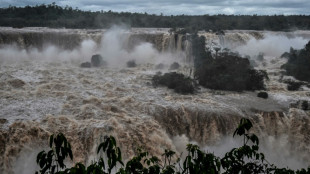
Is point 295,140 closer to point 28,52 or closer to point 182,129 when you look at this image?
point 182,129

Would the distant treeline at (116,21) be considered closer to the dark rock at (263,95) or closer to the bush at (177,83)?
the bush at (177,83)

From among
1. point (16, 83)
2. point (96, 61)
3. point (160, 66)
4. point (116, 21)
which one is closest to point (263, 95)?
point (160, 66)

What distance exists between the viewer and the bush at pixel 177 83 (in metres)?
22.2

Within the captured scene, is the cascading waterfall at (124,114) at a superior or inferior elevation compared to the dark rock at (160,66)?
inferior

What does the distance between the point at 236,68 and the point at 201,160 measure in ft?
69.0

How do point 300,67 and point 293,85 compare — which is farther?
point 300,67

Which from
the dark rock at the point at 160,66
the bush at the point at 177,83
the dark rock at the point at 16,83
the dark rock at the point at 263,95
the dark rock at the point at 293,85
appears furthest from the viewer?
the dark rock at the point at 160,66

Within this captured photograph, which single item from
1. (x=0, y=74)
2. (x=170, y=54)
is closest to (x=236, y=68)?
(x=170, y=54)

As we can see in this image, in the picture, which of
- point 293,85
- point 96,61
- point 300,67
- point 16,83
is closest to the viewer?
point 16,83

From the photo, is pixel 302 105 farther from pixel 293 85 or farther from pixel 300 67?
pixel 300 67

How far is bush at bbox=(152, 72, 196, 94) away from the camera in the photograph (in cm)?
2216

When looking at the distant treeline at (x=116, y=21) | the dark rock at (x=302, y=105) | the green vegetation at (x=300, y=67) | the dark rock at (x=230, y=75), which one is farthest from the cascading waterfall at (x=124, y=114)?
the distant treeline at (x=116, y=21)

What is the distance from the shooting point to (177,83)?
74.9 feet

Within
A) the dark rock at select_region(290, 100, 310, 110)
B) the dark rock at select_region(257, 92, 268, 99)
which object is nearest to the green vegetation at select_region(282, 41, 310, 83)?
the dark rock at select_region(257, 92, 268, 99)
